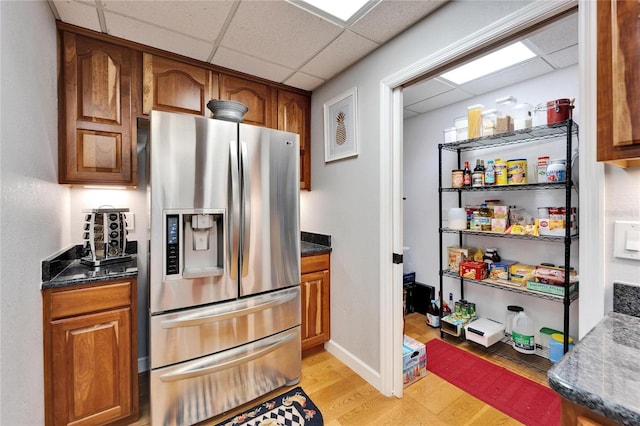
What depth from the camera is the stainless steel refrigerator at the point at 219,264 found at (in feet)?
4.82

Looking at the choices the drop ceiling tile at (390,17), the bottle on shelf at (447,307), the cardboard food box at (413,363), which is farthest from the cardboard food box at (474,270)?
the drop ceiling tile at (390,17)

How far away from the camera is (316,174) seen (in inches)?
99.7

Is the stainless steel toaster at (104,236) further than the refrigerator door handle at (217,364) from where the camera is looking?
Yes

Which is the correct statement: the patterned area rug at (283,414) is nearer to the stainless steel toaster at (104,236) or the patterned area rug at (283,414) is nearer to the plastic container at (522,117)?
the stainless steel toaster at (104,236)

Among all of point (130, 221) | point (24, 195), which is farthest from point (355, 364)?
point (24, 195)

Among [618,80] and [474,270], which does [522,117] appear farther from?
[618,80]

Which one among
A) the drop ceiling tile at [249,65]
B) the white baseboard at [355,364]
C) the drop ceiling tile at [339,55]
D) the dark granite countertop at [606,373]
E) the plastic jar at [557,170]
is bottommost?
the white baseboard at [355,364]

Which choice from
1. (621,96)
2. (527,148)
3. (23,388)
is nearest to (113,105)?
(23,388)

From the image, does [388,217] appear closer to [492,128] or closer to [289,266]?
[289,266]

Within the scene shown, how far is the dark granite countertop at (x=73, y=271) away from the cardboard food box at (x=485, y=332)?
8.46 feet

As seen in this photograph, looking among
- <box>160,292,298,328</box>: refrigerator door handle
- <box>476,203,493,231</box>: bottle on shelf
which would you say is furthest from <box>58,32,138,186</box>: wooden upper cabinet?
<box>476,203,493,231</box>: bottle on shelf

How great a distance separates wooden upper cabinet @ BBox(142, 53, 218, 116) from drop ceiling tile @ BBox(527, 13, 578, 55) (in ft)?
7.02

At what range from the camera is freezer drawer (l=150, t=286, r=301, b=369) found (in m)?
1.48

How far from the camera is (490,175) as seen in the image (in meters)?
2.36
